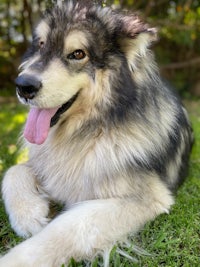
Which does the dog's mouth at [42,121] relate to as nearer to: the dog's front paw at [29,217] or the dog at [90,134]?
the dog at [90,134]

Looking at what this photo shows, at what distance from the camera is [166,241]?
2.60 m

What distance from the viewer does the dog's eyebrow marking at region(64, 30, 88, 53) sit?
2.47m

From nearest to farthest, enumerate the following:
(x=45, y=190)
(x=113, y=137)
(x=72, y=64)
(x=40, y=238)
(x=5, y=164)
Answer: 1. (x=40, y=238)
2. (x=72, y=64)
3. (x=113, y=137)
4. (x=45, y=190)
5. (x=5, y=164)

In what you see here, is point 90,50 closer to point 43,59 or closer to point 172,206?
point 43,59

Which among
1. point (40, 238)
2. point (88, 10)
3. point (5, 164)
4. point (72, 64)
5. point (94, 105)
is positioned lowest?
point (5, 164)

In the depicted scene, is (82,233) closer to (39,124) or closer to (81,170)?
(81,170)

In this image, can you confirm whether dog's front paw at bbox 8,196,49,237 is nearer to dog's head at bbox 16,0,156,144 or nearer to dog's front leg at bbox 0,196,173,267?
dog's front leg at bbox 0,196,173,267

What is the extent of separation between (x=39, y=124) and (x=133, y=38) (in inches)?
34.9

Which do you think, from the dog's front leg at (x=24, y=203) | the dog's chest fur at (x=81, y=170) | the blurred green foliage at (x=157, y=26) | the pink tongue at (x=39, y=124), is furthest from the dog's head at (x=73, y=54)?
the blurred green foliage at (x=157, y=26)

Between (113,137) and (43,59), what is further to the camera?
(113,137)

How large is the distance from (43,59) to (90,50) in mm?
322

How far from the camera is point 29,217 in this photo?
258 cm

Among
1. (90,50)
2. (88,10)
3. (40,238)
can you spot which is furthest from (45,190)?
(88,10)

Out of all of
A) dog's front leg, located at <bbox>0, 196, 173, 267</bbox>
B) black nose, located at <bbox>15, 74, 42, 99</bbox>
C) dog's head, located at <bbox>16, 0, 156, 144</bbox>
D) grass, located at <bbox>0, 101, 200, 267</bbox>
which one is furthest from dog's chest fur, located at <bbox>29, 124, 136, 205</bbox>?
black nose, located at <bbox>15, 74, 42, 99</bbox>
